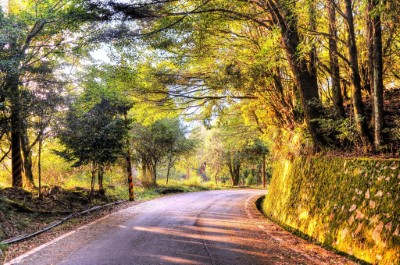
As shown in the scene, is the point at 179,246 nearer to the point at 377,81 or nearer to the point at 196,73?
the point at 377,81

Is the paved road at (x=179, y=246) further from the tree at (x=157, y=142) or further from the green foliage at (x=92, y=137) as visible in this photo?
the tree at (x=157, y=142)

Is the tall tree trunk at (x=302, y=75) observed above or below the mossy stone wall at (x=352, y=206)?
above

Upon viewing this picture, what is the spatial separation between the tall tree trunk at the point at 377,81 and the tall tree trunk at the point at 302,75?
1.93m

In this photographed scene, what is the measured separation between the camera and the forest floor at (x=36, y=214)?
6.89 metres

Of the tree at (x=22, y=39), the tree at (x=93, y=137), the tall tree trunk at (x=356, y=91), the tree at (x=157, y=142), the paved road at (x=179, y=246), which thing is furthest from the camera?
the tree at (x=157, y=142)

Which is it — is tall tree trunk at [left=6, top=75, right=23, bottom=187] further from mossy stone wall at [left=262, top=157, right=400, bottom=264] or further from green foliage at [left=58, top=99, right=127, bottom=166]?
mossy stone wall at [left=262, top=157, right=400, bottom=264]

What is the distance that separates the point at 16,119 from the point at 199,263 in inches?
346

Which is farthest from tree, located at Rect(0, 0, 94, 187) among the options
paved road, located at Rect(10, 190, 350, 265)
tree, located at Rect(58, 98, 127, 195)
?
paved road, located at Rect(10, 190, 350, 265)

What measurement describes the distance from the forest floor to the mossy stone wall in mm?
6541

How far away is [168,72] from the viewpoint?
34.1 ft

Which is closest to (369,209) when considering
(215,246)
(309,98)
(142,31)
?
(215,246)

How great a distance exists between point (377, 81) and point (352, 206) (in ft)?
8.72

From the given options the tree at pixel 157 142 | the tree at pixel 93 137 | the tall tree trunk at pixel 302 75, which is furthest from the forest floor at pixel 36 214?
the tree at pixel 157 142

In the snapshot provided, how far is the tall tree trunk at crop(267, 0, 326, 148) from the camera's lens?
744 cm
